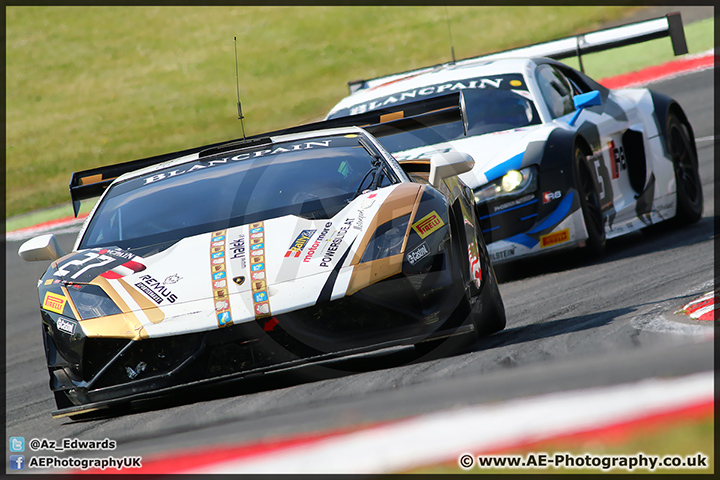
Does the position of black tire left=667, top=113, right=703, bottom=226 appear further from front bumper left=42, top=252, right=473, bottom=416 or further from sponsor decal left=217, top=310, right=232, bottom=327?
sponsor decal left=217, top=310, right=232, bottom=327

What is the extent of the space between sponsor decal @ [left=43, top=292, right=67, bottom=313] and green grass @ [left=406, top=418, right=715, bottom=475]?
203cm

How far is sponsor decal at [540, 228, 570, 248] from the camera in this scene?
6141mm

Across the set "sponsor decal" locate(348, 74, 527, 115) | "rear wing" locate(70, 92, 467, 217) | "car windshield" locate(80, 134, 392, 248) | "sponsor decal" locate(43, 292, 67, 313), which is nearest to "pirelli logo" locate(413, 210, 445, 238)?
"car windshield" locate(80, 134, 392, 248)

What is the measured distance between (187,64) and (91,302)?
94.1ft

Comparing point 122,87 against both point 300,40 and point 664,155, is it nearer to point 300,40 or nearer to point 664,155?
point 300,40

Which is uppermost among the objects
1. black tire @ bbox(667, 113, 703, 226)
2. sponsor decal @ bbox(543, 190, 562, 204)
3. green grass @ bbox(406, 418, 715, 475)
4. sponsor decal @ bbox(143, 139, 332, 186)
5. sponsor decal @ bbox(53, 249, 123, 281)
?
sponsor decal @ bbox(143, 139, 332, 186)

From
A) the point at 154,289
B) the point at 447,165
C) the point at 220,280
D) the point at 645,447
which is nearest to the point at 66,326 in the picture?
the point at 154,289

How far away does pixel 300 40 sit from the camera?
31703 mm

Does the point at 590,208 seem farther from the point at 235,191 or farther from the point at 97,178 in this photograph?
the point at 97,178

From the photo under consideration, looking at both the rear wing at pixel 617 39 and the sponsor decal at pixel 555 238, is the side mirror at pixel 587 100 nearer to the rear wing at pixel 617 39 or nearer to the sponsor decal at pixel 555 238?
the sponsor decal at pixel 555 238

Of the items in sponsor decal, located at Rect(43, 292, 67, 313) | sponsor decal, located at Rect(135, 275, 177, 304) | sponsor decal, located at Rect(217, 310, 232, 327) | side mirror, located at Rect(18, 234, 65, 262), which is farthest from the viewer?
side mirror, located at Rect(18, 234, 65, 262)

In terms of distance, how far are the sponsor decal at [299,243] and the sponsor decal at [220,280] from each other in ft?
0.49

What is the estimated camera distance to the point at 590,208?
643 cm

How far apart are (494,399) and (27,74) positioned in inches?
1241
